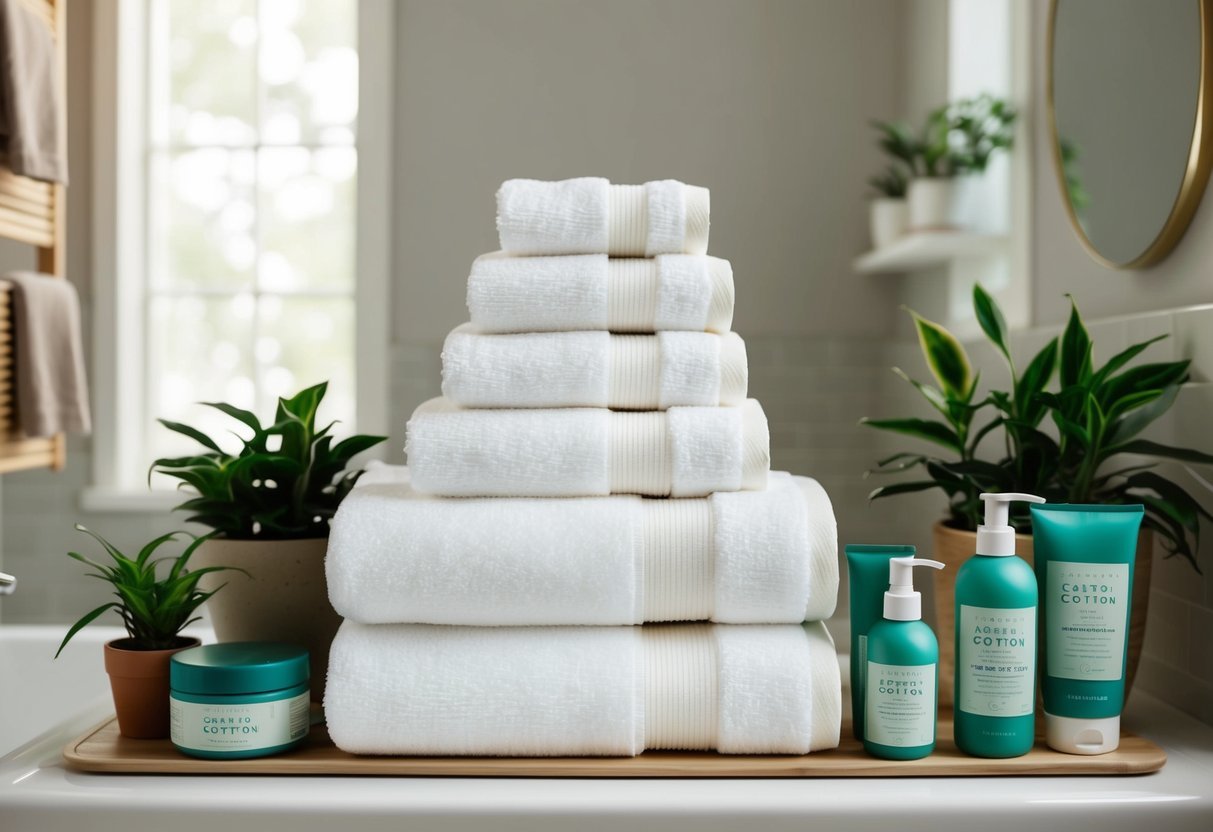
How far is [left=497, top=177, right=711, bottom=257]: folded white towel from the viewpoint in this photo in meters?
0.78

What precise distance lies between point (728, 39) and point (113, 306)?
1521 mm

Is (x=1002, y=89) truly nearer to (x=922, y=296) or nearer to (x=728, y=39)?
(x=922, y=296)

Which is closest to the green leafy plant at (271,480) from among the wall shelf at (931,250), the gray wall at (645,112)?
the wall shelf at (931,250)

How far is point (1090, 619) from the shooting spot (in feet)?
2.36

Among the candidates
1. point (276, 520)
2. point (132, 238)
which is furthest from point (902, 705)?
point (132, 238)

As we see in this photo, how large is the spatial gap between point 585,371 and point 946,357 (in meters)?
0.55

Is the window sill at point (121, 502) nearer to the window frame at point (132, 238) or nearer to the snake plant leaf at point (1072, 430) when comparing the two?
the window frame at point (132, 238)

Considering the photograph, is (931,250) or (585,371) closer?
(585,371)

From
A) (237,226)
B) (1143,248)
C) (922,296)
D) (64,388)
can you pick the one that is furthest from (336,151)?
(1143,248)

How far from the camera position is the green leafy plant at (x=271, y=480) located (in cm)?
83

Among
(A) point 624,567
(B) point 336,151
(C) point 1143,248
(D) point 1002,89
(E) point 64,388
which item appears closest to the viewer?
(A) point 624,567

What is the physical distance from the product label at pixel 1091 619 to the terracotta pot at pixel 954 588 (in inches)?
3.5

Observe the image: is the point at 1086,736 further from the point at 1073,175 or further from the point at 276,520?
the point at 1073,175

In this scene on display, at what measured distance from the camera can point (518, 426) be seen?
2.39 ft
